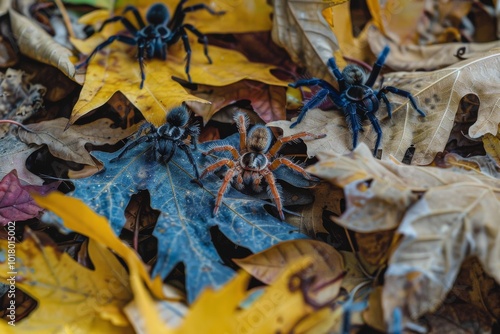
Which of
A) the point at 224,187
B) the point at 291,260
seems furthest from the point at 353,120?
the point at 291,260

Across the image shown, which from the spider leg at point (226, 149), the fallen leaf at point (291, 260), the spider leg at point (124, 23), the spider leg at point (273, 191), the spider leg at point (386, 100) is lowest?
the fallen leaf at point (291, 260)

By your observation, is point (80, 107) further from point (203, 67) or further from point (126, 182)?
point (203, 67)

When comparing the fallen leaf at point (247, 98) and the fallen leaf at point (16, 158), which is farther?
the fallen leaf at point (247, 98)

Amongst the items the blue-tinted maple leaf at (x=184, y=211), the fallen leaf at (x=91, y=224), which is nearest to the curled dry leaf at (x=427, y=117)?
the blue-tinted maple leaf at (x=184, y=211)

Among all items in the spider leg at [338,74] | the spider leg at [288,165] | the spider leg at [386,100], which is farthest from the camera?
the spider leg at [338,74]

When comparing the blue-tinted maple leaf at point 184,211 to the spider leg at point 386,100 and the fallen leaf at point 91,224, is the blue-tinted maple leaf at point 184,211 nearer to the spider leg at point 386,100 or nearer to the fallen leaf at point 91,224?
the fallen leaf at point 91,224

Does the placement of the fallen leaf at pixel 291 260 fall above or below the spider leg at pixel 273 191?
below

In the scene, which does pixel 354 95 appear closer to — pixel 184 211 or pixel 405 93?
pixel 405 93
